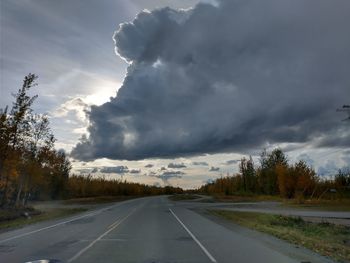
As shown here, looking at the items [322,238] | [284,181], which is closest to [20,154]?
[322,238]

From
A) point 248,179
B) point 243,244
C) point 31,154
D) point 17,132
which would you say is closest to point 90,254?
point 243,244

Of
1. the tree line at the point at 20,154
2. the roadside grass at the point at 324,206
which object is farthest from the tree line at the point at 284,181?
the tree line at the point at 20,154

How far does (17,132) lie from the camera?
Answer: 42.8 m

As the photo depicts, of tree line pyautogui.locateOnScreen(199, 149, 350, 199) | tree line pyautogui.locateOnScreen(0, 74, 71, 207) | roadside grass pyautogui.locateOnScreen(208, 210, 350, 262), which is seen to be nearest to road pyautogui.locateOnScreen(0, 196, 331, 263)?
roadside grass pyautogui.locateOnScreen(208, 210, 350, 262)

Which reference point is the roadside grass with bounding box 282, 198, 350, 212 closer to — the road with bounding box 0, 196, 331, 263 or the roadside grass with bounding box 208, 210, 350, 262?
the roadside grass with bounding box 208, 210, 350, 262

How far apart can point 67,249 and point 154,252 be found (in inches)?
116

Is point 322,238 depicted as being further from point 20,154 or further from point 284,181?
point 284,181

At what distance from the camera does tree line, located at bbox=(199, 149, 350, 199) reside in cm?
9712

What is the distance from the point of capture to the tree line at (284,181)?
97125mm

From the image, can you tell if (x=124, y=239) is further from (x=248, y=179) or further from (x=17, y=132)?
(x=248, y=179)

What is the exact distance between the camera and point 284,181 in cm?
10181

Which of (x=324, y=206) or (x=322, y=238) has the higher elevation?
(x=324, y=206)

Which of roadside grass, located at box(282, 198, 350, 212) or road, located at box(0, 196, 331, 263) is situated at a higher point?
roadside grass, located at box(282, 198, 350, 212)

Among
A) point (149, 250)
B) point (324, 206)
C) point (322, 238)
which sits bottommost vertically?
point (149, 250)
